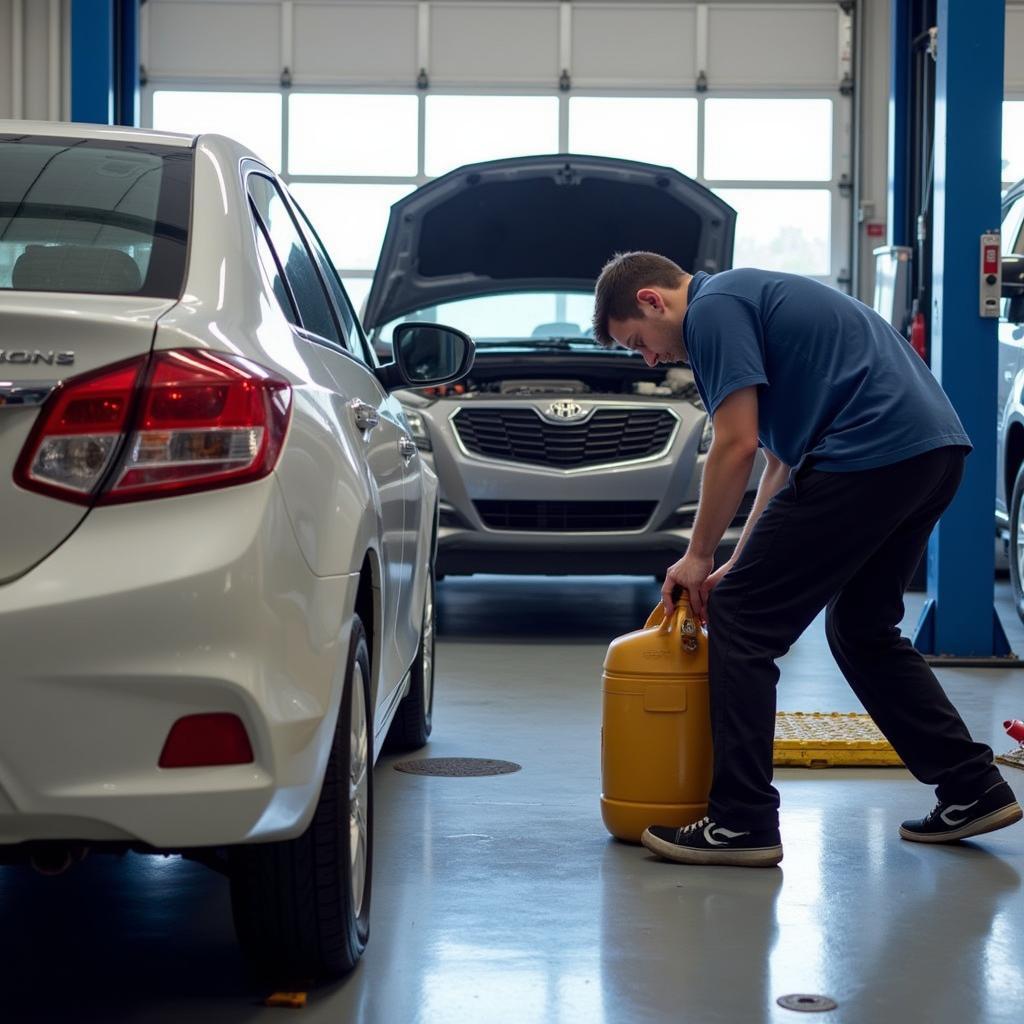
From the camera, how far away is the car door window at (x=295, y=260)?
3.06 meters

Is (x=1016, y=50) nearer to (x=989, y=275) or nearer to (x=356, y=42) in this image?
(x=356, y=42)

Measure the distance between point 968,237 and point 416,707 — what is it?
10.6ft

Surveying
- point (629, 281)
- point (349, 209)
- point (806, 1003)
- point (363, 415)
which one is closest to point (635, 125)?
point (349, 209)

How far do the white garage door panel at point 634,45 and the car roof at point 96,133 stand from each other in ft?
46.2

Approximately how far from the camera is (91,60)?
7367 millimetres

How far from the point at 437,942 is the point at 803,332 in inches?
59.8

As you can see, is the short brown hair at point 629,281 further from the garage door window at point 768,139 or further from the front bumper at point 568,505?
the garage door window at point 768,139

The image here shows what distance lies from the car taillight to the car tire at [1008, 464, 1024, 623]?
6054 millimetres

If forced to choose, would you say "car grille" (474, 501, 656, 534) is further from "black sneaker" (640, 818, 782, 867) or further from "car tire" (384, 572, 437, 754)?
"black sneaker" (640, 818, 782, 867)

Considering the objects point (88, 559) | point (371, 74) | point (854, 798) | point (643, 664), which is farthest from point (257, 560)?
point (371, 74)

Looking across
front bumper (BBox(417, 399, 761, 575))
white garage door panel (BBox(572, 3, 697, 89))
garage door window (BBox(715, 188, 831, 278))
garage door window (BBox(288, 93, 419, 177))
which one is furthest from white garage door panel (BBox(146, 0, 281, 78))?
front bumper (BBox(417, 399, 761, 575))

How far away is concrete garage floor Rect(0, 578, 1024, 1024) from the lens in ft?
8.84

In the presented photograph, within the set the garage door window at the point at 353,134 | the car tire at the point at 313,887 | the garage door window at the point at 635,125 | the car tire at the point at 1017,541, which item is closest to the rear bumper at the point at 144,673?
the car tire at the point at 313,887

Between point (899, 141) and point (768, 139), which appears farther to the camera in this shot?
point (768, 139)
